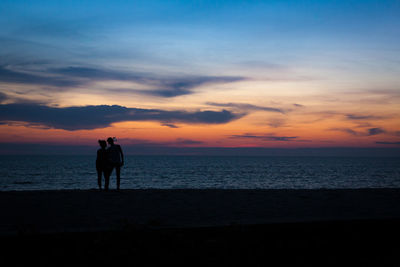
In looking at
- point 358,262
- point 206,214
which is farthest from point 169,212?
point 358,262

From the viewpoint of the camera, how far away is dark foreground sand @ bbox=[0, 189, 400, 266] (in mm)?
4199

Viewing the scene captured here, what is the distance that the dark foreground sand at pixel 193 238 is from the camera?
13.8 ft

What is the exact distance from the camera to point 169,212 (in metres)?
8.38

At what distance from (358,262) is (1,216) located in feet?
24.1

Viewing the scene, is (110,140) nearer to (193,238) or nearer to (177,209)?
(177,209)

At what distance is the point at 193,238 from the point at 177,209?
380 centimetres

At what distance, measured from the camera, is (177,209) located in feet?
29.1

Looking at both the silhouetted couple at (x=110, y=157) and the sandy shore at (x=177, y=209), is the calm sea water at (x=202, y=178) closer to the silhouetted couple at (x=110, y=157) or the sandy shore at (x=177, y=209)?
the silhouetted couple at (x=110, y=157)

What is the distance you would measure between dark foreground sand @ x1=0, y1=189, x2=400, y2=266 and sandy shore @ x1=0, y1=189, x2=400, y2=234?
26 millimetres

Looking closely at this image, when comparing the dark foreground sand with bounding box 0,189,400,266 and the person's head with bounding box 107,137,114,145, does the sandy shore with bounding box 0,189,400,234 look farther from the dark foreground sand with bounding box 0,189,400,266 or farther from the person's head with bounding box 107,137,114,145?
the person's head with bounding box 107,137,114,145

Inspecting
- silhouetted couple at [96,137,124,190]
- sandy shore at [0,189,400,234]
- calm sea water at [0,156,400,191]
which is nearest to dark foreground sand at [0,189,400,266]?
Result: sandy shore at [0,189,400,234]

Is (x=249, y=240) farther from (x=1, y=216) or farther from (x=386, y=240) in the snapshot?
(x=1, y=216)

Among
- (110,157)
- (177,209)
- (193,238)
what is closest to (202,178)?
(110,157)

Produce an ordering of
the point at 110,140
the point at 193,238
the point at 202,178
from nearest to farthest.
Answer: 1. the point at 193,238
2. the point at 110,140
3. the point at 202,178
